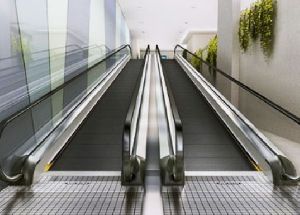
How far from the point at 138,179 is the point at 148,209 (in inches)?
30.2

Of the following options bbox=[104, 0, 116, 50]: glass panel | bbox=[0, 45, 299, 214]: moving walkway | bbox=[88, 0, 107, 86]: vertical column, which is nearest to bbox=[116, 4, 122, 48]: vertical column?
bbox=[104, 0, 116, 50]: glass panel

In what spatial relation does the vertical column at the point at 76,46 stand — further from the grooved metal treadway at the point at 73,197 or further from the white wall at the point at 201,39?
the white wall at the point at 201,39

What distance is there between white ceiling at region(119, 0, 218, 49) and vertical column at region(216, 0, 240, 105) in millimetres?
6324

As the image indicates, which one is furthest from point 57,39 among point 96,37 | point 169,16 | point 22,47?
point 169,16

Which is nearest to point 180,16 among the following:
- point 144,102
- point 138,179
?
point 144,102

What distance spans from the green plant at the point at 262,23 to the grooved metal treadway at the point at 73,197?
519cm

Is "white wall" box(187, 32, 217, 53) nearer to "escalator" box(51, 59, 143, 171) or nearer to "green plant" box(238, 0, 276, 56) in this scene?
"green plant" box(238, 0, 276, 56)

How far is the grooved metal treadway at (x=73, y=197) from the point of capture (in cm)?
332

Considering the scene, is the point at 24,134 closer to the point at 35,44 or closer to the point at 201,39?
the point at 35,44

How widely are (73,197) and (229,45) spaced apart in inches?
311

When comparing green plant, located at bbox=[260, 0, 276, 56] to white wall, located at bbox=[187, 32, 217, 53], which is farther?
white wall, located at bbox=[187, 32, 217, 53]

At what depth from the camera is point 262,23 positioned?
8000 millimetres

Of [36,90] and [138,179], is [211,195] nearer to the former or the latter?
→ [138,179]

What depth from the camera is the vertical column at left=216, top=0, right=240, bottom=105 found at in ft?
33.1
